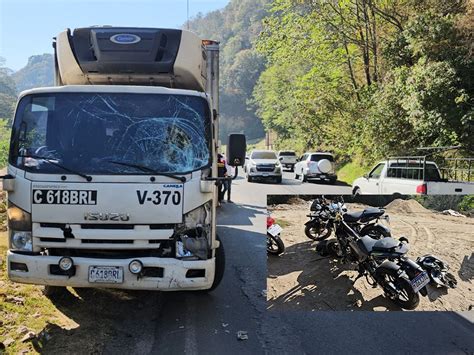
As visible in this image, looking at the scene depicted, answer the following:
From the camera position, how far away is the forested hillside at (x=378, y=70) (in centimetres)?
1658

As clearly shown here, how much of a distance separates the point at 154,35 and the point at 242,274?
3548 millimetres

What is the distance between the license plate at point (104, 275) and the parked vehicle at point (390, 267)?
7.54ft

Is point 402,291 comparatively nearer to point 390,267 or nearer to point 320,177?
point 390,267

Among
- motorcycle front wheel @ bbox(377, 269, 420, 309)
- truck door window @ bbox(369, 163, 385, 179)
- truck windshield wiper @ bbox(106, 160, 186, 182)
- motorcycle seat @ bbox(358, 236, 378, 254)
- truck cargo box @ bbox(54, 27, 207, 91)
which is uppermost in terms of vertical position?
truck cargo box @ bbox(54, 27, 207, 91)

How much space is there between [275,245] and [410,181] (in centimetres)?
339

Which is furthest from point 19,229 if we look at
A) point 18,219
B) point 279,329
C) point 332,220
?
point 332,220

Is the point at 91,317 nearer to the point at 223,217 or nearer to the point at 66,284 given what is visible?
the point at 66,284

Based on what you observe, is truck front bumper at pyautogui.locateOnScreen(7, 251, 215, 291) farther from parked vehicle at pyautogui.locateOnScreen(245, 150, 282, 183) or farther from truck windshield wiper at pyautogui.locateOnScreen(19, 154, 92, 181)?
parked vehicle at pyautogui.locateOnScreen(245, 150, 282, 183)

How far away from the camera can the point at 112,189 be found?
15.0 ft

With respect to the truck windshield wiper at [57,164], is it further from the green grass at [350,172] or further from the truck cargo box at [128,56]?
the green grass at [350,172]

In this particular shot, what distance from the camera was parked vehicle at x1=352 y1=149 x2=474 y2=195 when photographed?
6047 millimetres

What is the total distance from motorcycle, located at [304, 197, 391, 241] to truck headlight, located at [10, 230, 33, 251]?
9.23ft

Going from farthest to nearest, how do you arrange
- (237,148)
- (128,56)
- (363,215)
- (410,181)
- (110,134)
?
(410,181) → (237,148) → (128,56) → (363,215) → (110,134)

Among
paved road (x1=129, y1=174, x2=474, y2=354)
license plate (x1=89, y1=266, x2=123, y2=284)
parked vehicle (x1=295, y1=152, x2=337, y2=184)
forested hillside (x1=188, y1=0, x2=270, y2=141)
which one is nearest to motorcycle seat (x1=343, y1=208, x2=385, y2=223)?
paved road (x1=129, y1=174, x2=474, y2=354)
